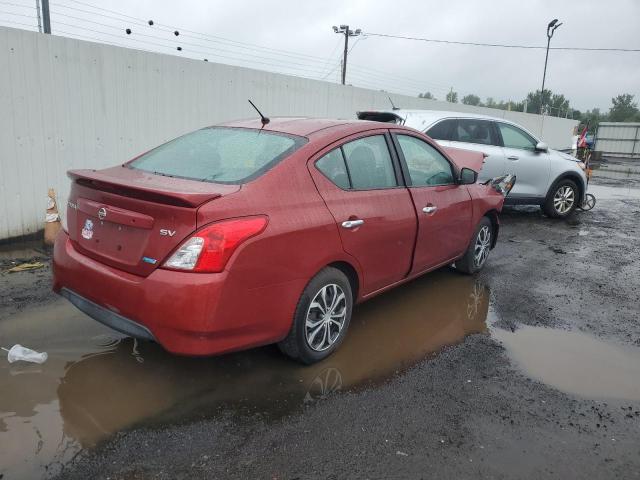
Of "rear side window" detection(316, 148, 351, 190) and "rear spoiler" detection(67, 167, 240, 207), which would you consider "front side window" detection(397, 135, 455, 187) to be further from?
"rear spoiler" detection(67, 167, 240, 207)

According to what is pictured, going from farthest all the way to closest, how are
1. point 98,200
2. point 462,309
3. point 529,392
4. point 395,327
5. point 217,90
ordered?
1. point 217,90
2. point 462,309
3. point 395,327
4. point 529,392
5. point 98,200

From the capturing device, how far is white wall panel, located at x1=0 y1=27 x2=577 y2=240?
5887 millimetres

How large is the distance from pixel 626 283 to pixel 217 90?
21.4 feet

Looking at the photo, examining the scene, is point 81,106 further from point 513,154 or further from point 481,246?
point 513,154

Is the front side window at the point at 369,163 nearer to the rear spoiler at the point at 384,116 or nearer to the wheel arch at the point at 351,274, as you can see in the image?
the wheel arch at the point at 351,274

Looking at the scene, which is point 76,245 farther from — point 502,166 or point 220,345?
point 502,166

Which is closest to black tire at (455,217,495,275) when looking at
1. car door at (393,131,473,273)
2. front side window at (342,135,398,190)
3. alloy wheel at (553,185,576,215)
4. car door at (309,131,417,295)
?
car door at (393,131,473,273)

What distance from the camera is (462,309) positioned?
4641mm

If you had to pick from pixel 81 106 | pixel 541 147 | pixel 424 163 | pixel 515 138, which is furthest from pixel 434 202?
pixel 541 147

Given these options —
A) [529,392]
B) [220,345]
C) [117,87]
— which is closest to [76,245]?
[220,345]

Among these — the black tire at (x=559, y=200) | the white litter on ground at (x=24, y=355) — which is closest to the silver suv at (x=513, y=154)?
the black tire at (x=559, y=200)

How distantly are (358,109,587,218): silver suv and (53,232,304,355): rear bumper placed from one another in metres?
5.50

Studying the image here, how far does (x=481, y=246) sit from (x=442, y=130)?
3.20m

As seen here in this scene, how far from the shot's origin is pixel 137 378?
3.18 meters
